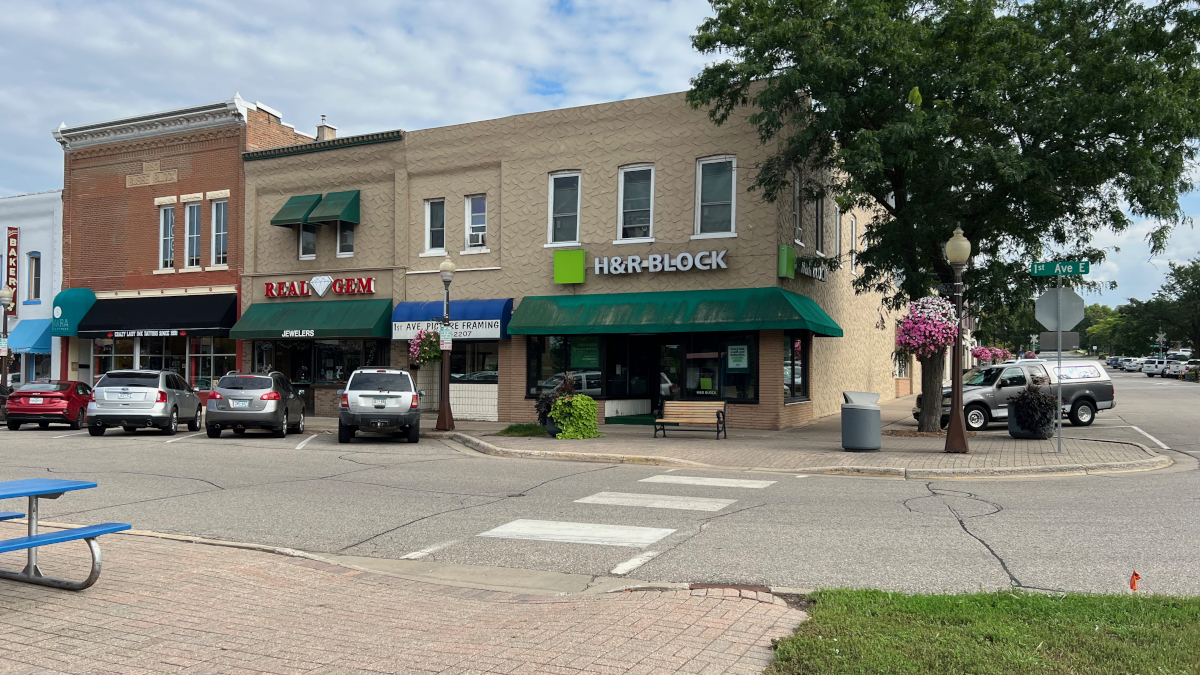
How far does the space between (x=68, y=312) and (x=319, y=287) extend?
34.3 ft

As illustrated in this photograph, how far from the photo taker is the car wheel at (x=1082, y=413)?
22344mm

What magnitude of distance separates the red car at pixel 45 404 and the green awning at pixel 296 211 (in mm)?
7425

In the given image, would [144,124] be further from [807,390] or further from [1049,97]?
[1049,97]

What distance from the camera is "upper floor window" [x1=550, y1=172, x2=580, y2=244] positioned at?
76.9ft

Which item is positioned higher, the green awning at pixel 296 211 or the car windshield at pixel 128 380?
the green awning at pixel 296 211

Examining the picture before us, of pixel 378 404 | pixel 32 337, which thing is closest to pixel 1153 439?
pixel 378 404

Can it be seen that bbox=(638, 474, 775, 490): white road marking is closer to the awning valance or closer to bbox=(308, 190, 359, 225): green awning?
bbox=(308, 190, 359, 225): green awning

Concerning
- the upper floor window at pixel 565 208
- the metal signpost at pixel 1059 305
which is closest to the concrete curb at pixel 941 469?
the metal signpost at pixel 1059 305

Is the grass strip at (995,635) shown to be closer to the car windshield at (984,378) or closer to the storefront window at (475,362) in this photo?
the car windshield at (984,378)

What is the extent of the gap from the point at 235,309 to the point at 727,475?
20875 mm

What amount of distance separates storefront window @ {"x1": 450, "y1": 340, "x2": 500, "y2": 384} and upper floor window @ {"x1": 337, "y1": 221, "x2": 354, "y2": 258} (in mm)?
5272

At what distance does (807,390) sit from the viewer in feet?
77.2

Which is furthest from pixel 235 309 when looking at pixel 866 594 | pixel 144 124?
pixel 866 594

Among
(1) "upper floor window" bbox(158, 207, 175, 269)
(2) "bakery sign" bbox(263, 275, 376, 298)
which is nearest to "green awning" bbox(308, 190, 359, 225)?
(2) "bakery sign" bbox(263, 275, 376, 298)
